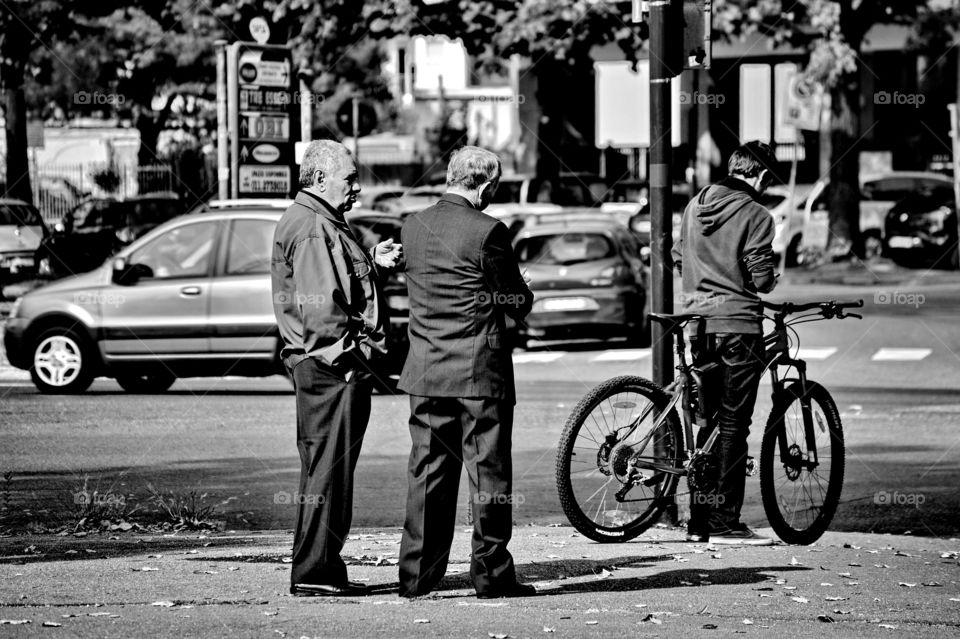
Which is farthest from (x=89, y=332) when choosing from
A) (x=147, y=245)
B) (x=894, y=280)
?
(x=894, y=280)

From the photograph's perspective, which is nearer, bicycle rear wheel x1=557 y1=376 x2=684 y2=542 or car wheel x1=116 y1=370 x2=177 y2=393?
bicycle rear wheel x1=557 y1=376 x2=684 y2=542

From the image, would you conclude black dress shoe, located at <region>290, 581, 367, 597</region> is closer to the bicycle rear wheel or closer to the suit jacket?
the suit jacket

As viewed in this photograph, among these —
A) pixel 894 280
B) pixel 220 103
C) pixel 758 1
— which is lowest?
pixel 894 280

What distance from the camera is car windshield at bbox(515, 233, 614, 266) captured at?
19078 mm

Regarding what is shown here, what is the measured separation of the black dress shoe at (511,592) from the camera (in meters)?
6.11

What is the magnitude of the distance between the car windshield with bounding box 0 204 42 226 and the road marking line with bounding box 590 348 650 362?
41.3ft

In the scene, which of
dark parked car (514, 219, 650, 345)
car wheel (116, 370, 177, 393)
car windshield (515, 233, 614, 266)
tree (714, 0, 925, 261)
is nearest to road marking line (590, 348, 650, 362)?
dark parked car (514, 219, 650, 345)

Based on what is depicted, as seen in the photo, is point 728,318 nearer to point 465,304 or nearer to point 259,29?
point 465,304

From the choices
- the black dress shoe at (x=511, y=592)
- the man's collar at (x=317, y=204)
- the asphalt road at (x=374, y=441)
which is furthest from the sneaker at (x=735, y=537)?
the man's collar at (x=317, y=204)

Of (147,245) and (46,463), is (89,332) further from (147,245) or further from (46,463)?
(46,463)

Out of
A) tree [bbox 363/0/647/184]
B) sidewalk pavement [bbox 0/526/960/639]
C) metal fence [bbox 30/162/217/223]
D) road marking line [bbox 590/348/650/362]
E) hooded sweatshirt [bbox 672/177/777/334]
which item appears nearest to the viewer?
sidewalk pavement [bbox 0/526/960/639]

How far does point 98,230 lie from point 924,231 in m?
15.0

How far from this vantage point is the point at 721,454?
301 inches

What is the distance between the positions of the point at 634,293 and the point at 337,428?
514 inches
